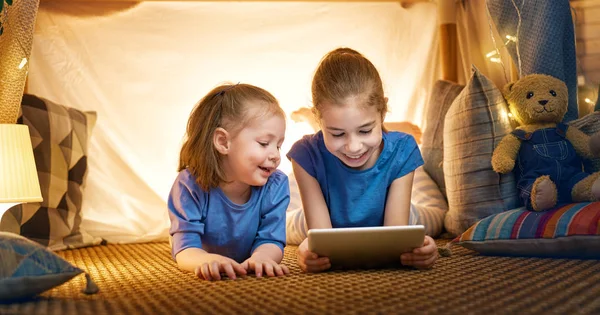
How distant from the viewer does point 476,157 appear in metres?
2.04

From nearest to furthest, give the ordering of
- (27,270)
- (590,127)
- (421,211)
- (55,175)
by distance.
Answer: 1. (27,270)
2. (590,127)
3. (421,211)
4. (55,175)

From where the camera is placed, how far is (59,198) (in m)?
2.35

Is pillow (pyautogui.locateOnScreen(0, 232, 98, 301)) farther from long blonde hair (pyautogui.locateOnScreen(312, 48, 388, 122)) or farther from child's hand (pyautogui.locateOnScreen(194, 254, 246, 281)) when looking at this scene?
long blonde hair (pyautogui.locateOnScreen(312, 48, 388, 122))

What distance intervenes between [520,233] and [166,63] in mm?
1775

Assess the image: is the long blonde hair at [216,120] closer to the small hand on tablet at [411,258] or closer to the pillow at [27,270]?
the small hand on tablet at [411,258]

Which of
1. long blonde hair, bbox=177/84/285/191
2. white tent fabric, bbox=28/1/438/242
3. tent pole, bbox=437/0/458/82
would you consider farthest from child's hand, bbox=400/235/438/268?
tent pole, bbox=437/0/458/82

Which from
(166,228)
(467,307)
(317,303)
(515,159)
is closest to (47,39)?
(166,228)

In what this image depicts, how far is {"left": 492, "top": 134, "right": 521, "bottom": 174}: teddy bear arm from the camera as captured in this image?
1.91 meters

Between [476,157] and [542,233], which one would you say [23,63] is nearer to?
[476,157]

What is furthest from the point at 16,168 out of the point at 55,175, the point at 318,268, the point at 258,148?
the point at 318,268

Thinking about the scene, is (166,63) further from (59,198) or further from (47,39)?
(59,198)

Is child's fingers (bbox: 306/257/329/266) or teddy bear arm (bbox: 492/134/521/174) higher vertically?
teddy bear arm (bbox: 492/134/521/174)

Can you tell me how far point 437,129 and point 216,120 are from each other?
123cm

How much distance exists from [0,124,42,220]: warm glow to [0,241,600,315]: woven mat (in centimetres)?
38
